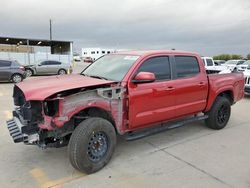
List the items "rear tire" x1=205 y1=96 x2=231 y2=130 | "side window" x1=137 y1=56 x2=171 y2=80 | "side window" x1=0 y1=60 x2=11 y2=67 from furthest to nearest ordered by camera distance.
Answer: "side window" x1=0 y1=60 x2=11 y2=67 < "rear tire" x1=205 y1=96 x2=231 y2=130 < "side window" x1=137 y1=56 x2=171 y2=80

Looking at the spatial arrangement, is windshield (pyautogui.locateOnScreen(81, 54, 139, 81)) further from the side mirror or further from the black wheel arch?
the black wheel arch

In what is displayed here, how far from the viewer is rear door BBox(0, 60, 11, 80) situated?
15898 mm

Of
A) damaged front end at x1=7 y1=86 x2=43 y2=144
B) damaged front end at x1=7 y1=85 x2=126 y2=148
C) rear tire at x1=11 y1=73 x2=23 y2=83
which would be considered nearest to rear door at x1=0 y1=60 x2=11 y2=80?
rear tire at x1=11 y1=73 x2=23 y2=83

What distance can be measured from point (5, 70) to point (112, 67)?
13.2 m

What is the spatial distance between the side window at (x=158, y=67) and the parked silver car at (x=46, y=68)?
18734 millimetres

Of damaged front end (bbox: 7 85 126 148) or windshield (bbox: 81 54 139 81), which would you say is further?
windshield (bbox: 81 54 139 81)

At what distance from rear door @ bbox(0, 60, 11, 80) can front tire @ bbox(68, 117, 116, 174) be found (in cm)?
1389

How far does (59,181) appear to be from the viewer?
3727 mm

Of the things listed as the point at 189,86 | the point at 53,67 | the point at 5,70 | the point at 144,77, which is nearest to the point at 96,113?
the point at 144,77

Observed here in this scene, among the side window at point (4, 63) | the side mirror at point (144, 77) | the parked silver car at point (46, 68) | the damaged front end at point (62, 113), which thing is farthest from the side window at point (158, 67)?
the parked silver car at point (46, 68)

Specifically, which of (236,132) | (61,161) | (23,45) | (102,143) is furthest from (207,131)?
(23,45)

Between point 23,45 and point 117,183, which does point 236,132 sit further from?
point 23,45

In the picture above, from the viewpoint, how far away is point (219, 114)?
20.2 feet

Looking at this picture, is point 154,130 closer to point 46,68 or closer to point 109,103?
point 109,103
